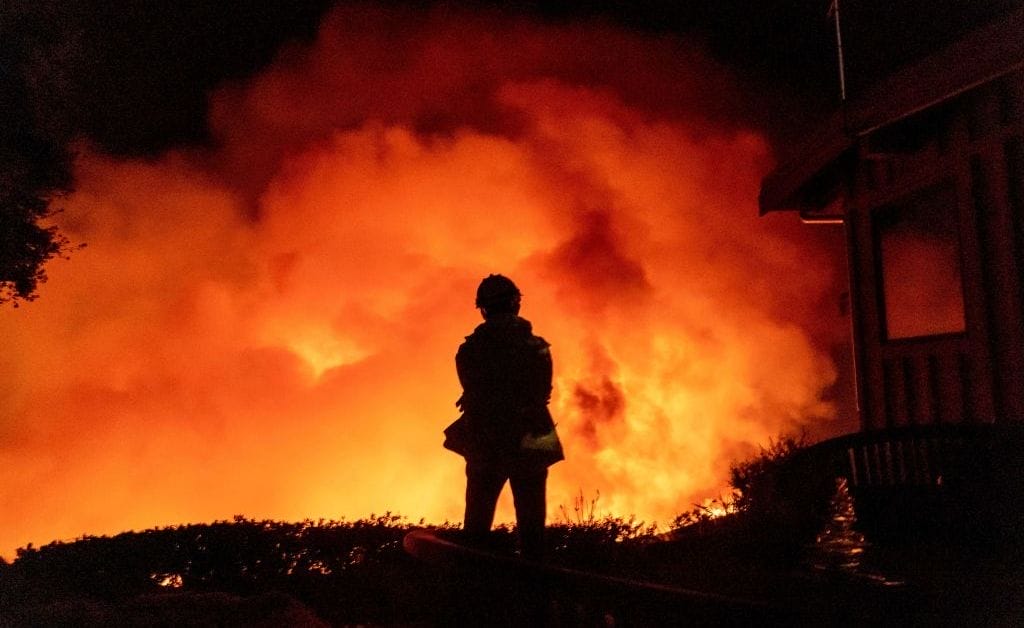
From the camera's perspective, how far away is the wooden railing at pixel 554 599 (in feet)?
8.01

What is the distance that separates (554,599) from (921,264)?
5.50 m

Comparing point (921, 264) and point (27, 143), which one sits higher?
point (27, 143)

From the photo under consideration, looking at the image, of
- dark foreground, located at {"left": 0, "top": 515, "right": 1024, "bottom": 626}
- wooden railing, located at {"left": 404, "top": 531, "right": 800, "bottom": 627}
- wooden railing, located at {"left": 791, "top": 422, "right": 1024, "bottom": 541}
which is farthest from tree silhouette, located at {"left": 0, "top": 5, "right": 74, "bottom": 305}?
wooden railing, located at {"left": 791, "top": 422, "right": 1024, "bottom": 541}

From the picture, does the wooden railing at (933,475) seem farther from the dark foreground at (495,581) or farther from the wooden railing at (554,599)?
the wooden railing at (554,599)

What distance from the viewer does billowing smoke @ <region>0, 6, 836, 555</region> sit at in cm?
1012

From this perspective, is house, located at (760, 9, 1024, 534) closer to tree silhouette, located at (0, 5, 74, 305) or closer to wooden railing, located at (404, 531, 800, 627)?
wooden railing, located at (404, 531, 800, 627)

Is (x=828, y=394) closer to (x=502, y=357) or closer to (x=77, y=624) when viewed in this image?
(x=502, y=357)

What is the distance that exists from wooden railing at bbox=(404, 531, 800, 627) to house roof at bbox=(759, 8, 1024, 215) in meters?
4.51

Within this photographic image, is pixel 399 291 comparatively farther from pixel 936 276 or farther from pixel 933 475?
pixel 933 475

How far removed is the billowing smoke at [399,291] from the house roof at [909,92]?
347 centimetres

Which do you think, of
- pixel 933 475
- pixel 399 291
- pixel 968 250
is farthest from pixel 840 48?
pixel 399 291

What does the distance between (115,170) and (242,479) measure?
14.0ft

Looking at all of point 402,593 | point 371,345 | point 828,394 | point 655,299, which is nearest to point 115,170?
point 371,345

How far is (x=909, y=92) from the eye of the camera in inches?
243
